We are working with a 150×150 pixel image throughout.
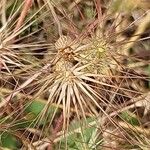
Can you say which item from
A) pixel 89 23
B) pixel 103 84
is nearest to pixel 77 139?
pixel 103 84

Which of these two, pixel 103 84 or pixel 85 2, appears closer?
pixel 103 84

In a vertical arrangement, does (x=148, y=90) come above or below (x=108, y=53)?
below

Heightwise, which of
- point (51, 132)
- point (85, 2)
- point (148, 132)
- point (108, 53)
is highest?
point (85, 2)

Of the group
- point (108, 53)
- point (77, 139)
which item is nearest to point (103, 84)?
point (108, 53)

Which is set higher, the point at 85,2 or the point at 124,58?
the point at 85,2

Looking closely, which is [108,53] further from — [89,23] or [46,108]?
[46,108]

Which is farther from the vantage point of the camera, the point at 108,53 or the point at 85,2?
the point at 85,2

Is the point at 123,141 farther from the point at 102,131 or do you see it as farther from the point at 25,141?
the point at 25,141

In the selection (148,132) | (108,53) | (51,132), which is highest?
(108,53)
